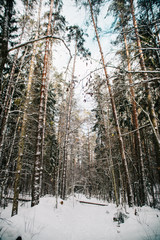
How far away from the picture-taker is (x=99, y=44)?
7.04 m

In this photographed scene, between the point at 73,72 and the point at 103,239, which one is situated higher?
the point at 73,72

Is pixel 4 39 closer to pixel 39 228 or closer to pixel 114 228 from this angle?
pixel 39 228

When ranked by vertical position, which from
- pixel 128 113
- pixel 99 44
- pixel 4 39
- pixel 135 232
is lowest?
pixel 135 232

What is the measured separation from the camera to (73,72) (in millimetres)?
10852

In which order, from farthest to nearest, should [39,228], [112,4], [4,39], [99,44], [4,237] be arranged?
[99,44] → [112,4] → [39,228] → [4,237] → [4,39]

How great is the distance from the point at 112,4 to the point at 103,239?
26.8 ft

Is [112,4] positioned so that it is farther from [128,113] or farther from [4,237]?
[4,237]

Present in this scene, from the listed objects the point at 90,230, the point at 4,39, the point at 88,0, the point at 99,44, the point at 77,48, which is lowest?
the point at 90,230

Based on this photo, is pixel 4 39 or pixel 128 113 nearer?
pixel 4 39

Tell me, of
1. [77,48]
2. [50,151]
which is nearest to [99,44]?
[77,48]

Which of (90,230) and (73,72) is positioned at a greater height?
(73,72)

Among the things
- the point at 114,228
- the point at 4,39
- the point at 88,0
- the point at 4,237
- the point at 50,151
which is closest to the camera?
the point at 4,39

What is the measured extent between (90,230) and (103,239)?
799 millimetres

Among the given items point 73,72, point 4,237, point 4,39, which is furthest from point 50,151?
point 4,39
